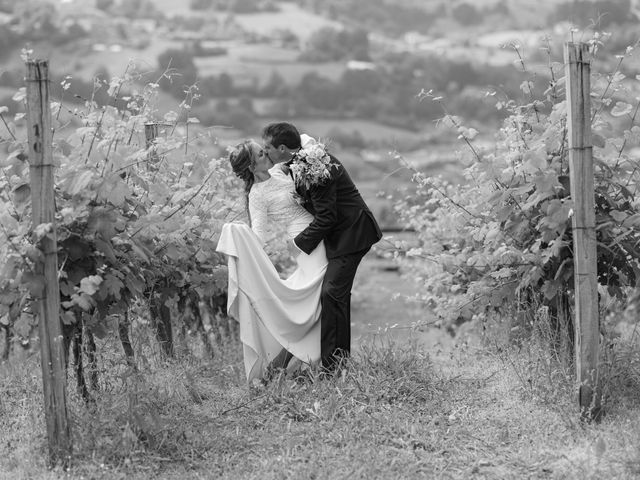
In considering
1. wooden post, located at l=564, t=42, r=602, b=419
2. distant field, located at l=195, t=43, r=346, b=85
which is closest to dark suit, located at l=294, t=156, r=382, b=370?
wooden post, located at l=564, t=42, r=602, b=419

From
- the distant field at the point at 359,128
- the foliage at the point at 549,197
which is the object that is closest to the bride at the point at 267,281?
the foliage at the point at 549,197

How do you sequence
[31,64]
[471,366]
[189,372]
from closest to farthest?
[31,64]
[189,372]
[471,366]

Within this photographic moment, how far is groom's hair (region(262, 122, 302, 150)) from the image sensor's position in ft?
23.5

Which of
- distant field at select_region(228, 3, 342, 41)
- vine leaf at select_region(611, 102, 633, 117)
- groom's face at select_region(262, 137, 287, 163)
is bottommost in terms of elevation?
groom's face at select_region(262, 137, 287, 163)

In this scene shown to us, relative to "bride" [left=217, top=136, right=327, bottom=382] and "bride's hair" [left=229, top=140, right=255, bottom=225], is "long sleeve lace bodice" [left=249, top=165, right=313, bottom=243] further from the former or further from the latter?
"bride's hair" [left=229, top=140, right=255, bottom=225]

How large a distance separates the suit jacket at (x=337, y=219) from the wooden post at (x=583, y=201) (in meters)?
1.81

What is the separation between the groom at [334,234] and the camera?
709 cm

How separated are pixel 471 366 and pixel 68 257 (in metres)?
3.80

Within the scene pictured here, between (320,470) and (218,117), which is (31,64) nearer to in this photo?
(320,470)

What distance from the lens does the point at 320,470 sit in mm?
5395

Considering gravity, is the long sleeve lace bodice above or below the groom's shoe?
above

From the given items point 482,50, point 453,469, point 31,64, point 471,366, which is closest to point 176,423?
point 453,469

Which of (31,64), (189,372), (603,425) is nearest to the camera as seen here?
(31,64)

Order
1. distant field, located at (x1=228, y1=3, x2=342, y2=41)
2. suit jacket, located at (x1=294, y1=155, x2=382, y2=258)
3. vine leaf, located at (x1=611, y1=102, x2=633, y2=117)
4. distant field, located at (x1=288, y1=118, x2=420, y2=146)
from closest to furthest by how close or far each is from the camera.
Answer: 1. vine leaf, located at (x1=611, y1=102, x2=633, y2=117)
2. suit jacket, located at (x1=294, y1=155, x2=382, y2=258)
3. distant field, located at (x1=288, y1=118, x2=420, y2=146)
4. distant field, located at (x1=228, y1=3, x2=342, y2=41)
